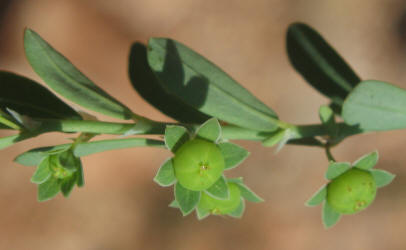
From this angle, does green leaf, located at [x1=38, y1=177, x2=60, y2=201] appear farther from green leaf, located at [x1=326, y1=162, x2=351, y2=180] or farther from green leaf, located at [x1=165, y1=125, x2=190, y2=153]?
green leaf, located at [x1=326, y1=162, x2=351, y2=180]

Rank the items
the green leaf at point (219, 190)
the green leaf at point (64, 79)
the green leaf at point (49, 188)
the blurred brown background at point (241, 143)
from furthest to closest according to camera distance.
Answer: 1. the blurred brown background at point (241, 143)
2. the green leaf at point (64, 79)
3. the green leaf at point (49, 188)
4. the green leaf at point (219, 190)

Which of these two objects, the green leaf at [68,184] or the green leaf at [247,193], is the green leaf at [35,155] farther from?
the green leaf at [247,193]

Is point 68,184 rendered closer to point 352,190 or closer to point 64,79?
point 64,79

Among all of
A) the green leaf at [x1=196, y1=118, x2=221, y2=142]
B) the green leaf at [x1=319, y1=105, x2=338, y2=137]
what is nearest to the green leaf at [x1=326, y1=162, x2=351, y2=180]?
the green leaf at [x1=319, y1=105, x2=338, y2=137]

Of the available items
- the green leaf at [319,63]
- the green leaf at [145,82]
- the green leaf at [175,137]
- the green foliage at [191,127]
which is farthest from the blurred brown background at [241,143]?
the green leaf at [175,137]

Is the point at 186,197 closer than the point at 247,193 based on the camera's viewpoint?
Yes

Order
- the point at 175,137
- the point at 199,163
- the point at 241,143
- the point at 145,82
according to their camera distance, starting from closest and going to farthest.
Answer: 1. the point at 199,163
2. the point at 175,137
3. the point at 145,82
4. the point at 241,143

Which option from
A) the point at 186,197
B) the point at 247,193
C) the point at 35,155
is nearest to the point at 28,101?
the point at 35,155
